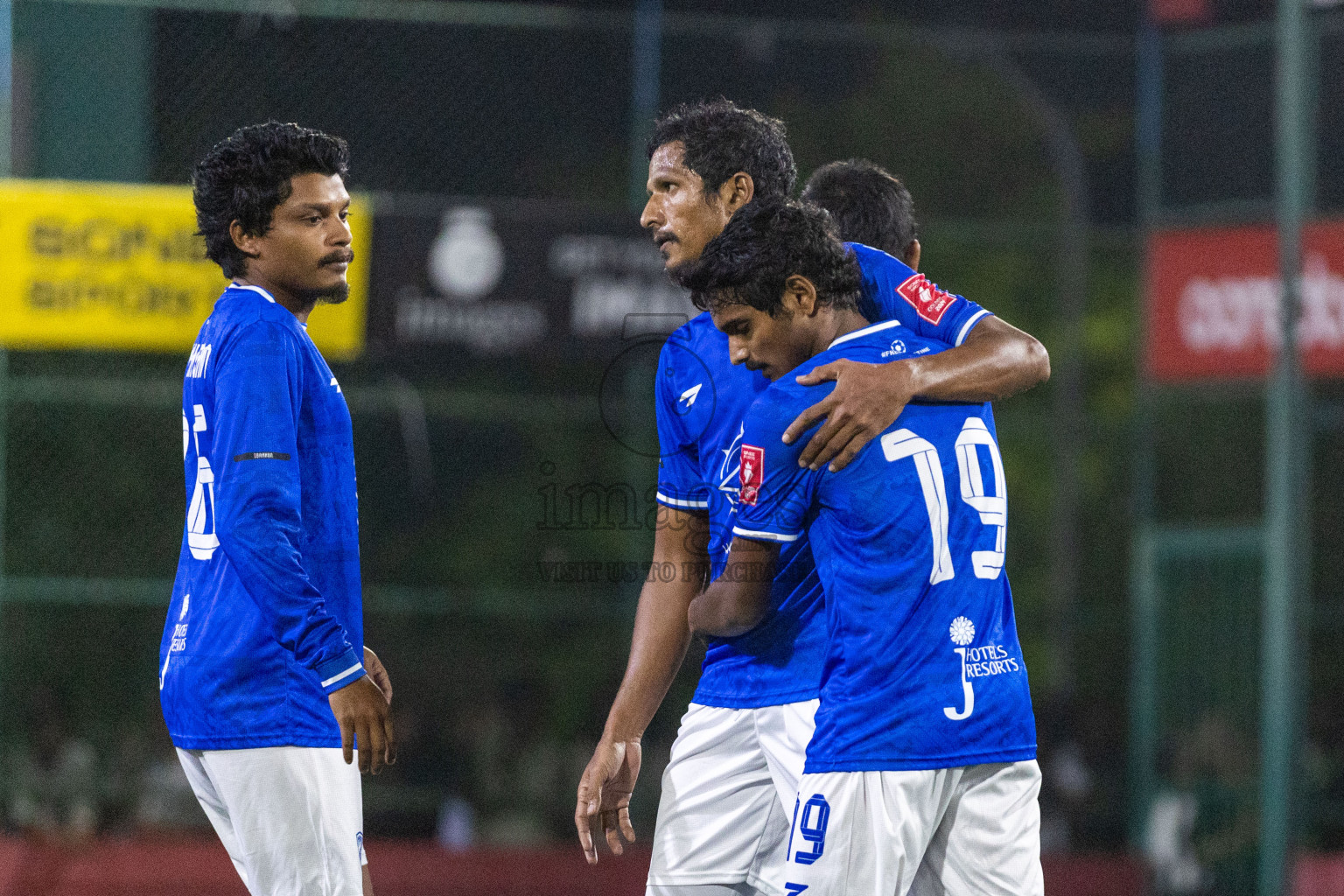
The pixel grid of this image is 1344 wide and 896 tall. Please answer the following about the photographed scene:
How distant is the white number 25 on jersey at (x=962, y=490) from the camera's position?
3.20 meters

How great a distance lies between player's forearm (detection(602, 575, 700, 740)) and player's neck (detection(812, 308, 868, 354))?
94 centimetres

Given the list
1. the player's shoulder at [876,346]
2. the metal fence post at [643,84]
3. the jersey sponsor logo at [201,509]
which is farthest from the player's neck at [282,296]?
the metal fence post at [643,84]

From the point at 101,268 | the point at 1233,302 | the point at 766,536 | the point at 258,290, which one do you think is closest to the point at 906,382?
the point at 766,536

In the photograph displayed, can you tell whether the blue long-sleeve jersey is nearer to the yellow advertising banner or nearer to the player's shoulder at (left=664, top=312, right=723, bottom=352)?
the player's shoulder at (left=664, top=312, right=723, bottom=352)

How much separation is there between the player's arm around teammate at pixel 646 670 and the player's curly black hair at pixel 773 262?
860 millimetres

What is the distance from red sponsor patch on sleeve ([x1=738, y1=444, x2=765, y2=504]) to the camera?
333cm

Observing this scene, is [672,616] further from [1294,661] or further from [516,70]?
[516,70]

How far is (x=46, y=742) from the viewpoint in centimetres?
880

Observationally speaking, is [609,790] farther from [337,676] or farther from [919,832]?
[919,832]

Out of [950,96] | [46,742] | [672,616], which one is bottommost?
[46,742]

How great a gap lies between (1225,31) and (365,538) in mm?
7084

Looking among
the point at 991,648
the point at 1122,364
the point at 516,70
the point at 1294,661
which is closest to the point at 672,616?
the point at 991,648

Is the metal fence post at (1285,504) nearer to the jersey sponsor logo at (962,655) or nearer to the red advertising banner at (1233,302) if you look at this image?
the red advertising banner at (1233,302)

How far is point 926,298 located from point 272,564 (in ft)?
4.66
